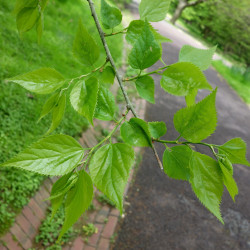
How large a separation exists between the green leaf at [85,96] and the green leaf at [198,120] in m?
0.18

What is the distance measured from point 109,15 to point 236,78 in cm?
1284

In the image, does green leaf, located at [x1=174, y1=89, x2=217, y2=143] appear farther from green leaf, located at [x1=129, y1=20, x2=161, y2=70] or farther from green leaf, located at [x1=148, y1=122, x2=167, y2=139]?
green leaf, located at [x1=129, y1=20, x2=161, y2=70]

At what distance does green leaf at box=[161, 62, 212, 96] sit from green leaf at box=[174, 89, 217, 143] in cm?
7

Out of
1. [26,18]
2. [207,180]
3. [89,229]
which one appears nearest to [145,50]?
[207,180]

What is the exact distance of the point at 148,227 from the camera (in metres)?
3.71

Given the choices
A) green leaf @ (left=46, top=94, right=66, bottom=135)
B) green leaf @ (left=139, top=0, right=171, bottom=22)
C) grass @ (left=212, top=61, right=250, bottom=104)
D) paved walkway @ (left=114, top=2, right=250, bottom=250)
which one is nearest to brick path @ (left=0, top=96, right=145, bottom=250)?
paved walkway @ (left=114, top=2, right=250, bottom=250)

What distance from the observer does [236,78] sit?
40.7 ft

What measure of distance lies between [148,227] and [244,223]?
1.71 metres

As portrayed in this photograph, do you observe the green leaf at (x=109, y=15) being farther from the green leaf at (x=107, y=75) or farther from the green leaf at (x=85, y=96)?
the green leaf at (x=85, y=96)

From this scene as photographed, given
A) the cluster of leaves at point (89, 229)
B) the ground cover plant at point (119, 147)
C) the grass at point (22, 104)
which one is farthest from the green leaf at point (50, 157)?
the cluster of leaves at point (89, 229)

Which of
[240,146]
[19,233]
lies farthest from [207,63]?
[19,233]

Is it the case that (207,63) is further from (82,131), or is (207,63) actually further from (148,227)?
(148,227)

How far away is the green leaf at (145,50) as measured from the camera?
62 centimetres

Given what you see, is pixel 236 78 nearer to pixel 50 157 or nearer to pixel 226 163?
pixel 226 163
